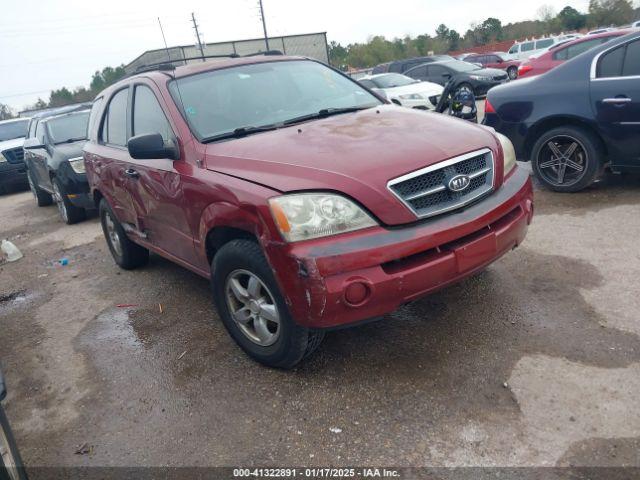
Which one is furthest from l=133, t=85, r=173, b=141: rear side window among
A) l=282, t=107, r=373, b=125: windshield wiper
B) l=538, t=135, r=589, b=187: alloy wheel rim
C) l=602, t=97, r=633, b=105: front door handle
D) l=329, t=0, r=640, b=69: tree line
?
l=329, t=0, r=640, b=69: tree line

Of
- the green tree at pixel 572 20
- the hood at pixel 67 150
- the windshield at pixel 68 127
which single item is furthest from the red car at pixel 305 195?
the green tree at pixel 572 20

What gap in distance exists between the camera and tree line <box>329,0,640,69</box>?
50.5 meters

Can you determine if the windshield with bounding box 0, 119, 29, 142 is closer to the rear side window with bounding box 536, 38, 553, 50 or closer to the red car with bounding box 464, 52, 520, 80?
the red car with bounding box 464, 52, 520, 80

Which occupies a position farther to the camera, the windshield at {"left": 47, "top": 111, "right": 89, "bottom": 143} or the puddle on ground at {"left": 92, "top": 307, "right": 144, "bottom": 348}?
the windshield at {"left": 47, "top": 111, "right": 89, "bottom": 143}

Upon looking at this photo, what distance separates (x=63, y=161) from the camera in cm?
744

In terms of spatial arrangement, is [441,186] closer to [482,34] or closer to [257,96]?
[257,96]

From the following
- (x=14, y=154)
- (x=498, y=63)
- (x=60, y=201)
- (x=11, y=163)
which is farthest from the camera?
(x=498, y=63)

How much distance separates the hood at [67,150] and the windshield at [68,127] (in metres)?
0.25

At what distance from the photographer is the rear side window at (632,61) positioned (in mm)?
4910

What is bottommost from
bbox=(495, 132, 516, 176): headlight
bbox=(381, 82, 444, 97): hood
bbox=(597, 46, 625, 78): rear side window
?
bbox=(381, 82, 444, 97): hood

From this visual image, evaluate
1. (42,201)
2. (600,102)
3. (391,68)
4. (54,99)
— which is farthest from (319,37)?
(54,99)

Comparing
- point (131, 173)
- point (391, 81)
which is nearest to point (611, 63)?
point (131, 173)

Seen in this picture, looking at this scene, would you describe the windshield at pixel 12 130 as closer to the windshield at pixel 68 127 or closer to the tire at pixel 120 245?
the windshield at pixel 68 127

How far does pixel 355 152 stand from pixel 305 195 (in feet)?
1.38
